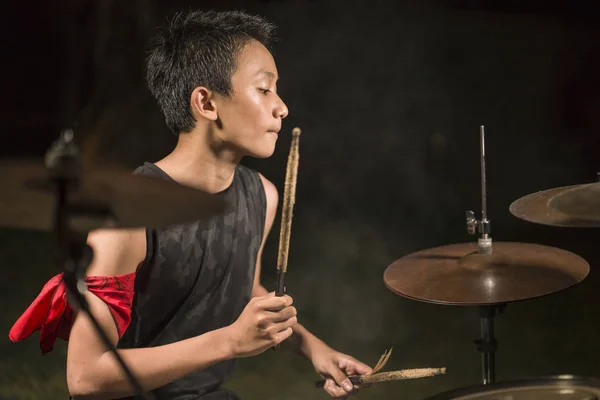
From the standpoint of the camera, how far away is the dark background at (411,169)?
2.19 metres

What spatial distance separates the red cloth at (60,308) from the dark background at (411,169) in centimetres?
27

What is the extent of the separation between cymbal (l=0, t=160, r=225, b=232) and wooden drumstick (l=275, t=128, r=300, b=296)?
57 centimetres

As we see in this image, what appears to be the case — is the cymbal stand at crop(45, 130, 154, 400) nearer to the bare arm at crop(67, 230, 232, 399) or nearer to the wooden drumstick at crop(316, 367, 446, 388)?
the bare arm at crop(67, 230, 232, 399)

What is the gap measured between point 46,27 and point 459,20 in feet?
4.23

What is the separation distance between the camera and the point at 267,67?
6.36 feet

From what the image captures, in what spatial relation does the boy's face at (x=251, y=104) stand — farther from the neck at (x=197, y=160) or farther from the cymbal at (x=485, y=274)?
the cymbal at (x=485, y=274)

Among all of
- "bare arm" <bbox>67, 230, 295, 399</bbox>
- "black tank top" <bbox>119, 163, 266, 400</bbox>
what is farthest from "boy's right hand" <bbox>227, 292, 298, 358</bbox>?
"black tank top" <bbox>119, 163, 266, 400</bbox>

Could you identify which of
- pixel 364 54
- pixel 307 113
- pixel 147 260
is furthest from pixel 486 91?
pixel 147 260

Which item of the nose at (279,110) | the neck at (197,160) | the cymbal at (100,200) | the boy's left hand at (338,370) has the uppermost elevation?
the nose at (279,110)

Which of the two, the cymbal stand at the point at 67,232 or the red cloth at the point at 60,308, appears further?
the red cloth at the point at 60,308

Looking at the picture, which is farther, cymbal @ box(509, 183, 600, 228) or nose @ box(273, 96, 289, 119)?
nose @ box(273, 96, 289, 119)

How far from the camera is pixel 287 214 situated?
1978 mm

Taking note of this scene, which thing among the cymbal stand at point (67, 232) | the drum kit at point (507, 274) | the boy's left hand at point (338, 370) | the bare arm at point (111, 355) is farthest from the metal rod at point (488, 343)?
the cymbal stand at point (67, 232)

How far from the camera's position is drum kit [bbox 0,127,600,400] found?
131 cm
